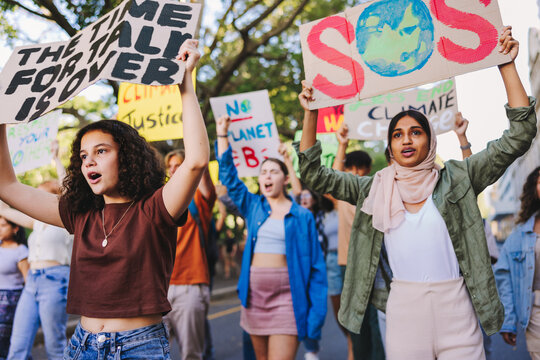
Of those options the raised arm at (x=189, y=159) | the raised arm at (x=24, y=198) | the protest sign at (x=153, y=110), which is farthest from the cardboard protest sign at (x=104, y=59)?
the protest sign at (x=153, y=110)

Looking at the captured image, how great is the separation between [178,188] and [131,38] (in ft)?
2.63

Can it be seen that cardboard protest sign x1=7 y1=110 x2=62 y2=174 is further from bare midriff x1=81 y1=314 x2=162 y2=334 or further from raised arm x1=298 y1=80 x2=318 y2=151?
bare midriff x1=81 y1=314 x2=162 y2=334

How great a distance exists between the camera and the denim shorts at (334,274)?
5895 mm

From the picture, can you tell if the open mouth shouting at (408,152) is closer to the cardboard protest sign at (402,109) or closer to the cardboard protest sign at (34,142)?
the cardboard protest sign at (402,109)

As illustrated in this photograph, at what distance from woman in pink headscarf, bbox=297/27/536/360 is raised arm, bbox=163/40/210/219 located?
94 cm

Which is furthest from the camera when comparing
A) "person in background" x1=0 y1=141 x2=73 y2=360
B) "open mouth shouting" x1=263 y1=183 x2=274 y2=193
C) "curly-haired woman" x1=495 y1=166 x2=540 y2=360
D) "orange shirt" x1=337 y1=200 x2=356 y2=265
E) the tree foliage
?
the tree foliage

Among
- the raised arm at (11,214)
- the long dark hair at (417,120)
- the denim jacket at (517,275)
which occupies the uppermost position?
the long dark hair at (417,120)

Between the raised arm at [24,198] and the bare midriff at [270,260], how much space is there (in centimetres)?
193

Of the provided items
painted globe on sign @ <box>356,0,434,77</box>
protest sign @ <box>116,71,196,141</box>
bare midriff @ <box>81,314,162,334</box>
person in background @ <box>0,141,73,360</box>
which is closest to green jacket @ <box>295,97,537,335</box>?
painted globe on sign @ <box>356,0,434,77</box>

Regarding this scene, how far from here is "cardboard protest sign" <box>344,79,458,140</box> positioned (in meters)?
4.99

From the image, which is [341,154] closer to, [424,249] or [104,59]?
[424,249]

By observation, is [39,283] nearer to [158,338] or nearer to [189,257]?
[189,257]

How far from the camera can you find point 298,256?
163 inches

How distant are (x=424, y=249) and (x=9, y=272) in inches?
162
